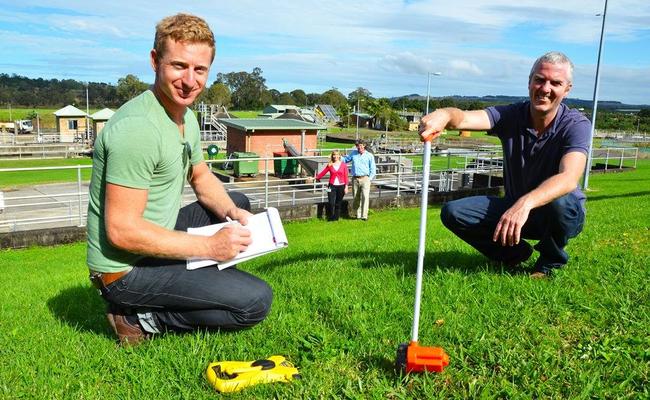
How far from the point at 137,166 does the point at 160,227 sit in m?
0.34

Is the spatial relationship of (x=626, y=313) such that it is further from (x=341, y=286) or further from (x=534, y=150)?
(x=341, y=286)

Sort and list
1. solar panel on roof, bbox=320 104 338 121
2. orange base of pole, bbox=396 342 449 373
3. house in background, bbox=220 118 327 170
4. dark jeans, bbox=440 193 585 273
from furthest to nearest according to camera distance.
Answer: solar panel on roof, bbox=320 104 338 121
house in background, bbox=220 118 327 170
dark jeans, bbox=440 193 585 273
orange base of pole, bbox=396 342 449 373

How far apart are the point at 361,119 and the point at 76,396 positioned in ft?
345

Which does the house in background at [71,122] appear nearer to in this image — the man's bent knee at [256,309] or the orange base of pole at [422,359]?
the man's bent knee at [256,309]

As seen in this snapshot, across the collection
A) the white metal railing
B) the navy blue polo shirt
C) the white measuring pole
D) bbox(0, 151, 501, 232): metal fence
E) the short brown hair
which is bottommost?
bbox(0, 151, 501, 232): metal fence

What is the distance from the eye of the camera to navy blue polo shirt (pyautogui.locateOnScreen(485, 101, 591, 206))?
366cm

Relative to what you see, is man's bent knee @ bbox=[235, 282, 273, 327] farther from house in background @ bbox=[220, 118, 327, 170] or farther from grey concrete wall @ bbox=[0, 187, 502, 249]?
house in background @ bbox=[220, 118, 327, 170]

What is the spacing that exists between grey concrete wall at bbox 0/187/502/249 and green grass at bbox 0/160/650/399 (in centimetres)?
901

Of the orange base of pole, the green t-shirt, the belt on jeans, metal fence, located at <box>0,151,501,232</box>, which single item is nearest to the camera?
the orange base of pole

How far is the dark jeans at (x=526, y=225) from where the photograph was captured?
362 centimetres

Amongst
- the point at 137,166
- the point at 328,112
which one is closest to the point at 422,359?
the point at 137,166

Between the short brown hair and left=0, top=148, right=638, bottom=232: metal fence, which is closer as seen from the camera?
the short brown hair

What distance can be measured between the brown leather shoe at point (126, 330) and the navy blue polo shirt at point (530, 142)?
106 inches

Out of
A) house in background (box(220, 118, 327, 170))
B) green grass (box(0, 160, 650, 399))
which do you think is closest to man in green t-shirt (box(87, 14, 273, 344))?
green grass (box(0, 160, 650, 399))
